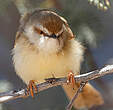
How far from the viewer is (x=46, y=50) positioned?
3758 millimetres

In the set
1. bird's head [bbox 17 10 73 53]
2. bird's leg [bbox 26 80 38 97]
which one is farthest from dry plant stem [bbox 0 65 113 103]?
bird's head [bbox 17 10 73 53]

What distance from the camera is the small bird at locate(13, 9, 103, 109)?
3760 mm

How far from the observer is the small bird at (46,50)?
376cm

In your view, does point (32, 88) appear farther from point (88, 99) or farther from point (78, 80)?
A: point (88, 99)

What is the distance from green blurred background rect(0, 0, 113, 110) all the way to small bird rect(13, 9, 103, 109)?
0.58 feet

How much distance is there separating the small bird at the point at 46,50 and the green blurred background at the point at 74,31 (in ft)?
0.58

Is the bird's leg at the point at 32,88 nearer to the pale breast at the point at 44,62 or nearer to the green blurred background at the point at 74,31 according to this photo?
the pale breast at the point at 44,62

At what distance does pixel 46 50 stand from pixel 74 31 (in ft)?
1.94

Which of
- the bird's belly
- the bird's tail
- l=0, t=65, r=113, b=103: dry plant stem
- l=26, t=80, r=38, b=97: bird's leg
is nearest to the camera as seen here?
l=0, t=65, r=113, b=103: dry plant stem

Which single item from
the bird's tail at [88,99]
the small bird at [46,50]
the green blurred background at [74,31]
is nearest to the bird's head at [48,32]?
the small bird at [46,50]

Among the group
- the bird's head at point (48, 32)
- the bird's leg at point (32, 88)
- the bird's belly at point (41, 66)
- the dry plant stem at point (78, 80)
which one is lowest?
the dry plant stem at point (78, 80)

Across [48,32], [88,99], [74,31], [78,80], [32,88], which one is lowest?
[78,80]

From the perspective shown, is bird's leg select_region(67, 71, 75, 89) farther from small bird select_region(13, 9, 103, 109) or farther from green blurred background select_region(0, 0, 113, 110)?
green blurred background select_region(0, 0, 113, 110)

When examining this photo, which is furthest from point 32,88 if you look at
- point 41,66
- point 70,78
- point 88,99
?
point 88,99
